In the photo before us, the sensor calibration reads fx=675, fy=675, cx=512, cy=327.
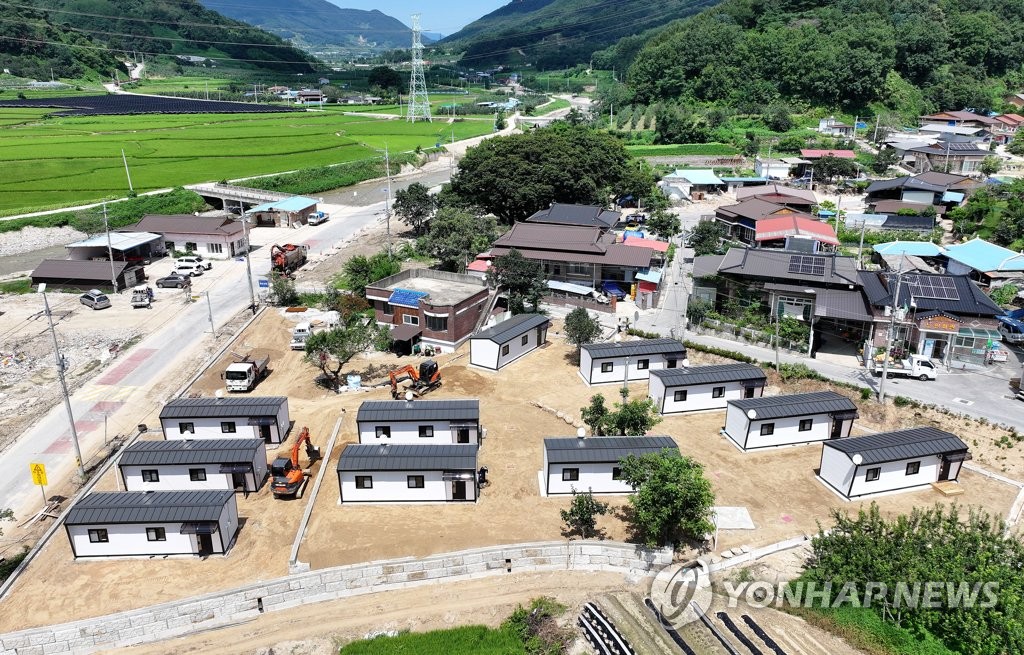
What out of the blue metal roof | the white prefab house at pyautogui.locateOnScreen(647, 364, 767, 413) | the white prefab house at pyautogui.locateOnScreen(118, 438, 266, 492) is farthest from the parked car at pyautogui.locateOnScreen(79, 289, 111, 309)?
the white prefab house at pyautogui.locateOnScreen(647, 364, 767, 413)

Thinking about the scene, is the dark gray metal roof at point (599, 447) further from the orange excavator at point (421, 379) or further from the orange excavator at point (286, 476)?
the orange excavator at point (286, 476)

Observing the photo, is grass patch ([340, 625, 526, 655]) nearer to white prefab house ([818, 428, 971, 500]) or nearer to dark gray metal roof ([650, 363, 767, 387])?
white prefab house ([818, 428, 971, 500])

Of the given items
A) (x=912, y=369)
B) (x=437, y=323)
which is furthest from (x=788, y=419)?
(x=437, y=323)

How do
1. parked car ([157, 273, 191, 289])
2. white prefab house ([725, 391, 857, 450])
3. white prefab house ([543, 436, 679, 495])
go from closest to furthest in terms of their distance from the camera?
white prefab house ([543, 436, 679, 495]) < white prefab house ([725, 391, 857, 450]) < parked car ([157, 273, 191, 289])

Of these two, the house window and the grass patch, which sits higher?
the house window

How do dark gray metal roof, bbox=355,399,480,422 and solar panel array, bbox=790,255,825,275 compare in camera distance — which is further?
solar panel array, bbox=790,255,825,275

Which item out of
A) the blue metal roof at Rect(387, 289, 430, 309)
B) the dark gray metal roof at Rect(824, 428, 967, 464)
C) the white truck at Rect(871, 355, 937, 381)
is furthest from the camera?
the blue metal roof at Rect(387, 289, 430, 309)

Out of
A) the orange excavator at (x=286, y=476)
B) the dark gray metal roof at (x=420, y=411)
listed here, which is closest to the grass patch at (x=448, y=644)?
the orange excavator at (x=286, y=476)

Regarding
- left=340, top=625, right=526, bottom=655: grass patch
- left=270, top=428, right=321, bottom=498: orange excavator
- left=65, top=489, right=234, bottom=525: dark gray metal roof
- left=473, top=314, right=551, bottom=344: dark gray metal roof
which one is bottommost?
left=340, top=625, right=526, bottom=655: grass patch
